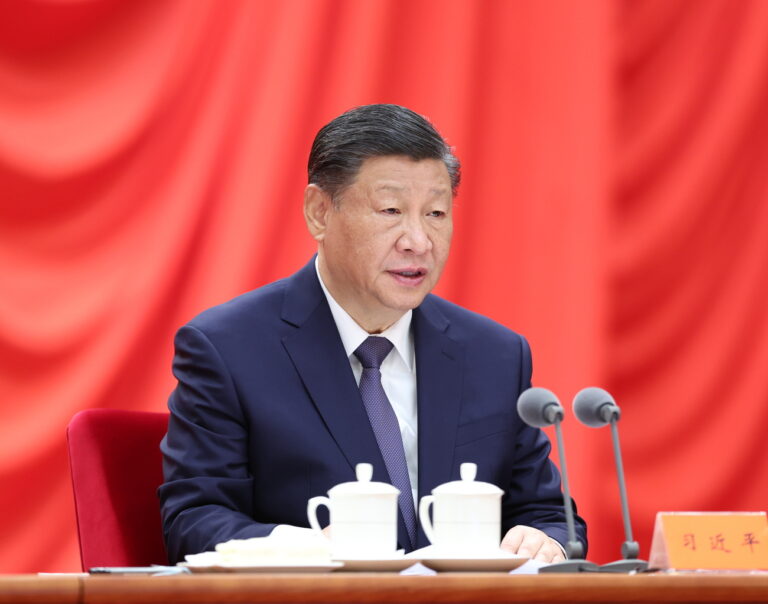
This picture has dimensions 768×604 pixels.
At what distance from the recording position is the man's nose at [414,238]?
2002 millimetres

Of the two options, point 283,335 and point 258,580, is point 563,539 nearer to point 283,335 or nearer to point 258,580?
point 283,335

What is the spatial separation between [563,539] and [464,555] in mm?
549

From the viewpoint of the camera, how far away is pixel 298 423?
6.29ft

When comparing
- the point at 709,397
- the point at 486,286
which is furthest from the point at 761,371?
the point at 486,286

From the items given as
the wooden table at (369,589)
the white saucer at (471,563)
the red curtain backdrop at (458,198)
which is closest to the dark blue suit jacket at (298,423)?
the white saucer at (471,563)

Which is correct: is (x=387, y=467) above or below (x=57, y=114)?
below

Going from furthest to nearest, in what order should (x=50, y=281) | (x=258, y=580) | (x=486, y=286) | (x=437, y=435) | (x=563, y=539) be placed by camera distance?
(x=486, y=286) < (x=50, y=281) < (x=437, y=435) < (x=563, y=539) < (x=258, y=580)

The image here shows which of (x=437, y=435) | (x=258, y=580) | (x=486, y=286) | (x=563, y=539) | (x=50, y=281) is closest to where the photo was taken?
(x=258, y=580)

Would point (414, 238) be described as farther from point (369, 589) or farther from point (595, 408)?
point (369, 589)

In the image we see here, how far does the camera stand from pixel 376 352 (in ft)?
6.81

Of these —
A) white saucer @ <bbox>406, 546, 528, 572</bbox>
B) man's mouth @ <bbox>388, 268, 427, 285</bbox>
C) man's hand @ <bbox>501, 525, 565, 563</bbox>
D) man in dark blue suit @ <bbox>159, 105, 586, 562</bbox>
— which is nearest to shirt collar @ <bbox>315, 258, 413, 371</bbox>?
man in dark blue suit @ <bbox>159, 105, 586, 562</bbox>

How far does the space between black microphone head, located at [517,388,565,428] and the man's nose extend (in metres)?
0.58

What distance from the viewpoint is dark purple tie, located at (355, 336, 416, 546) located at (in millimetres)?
1908

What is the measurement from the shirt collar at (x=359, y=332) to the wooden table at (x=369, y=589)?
1.00m
